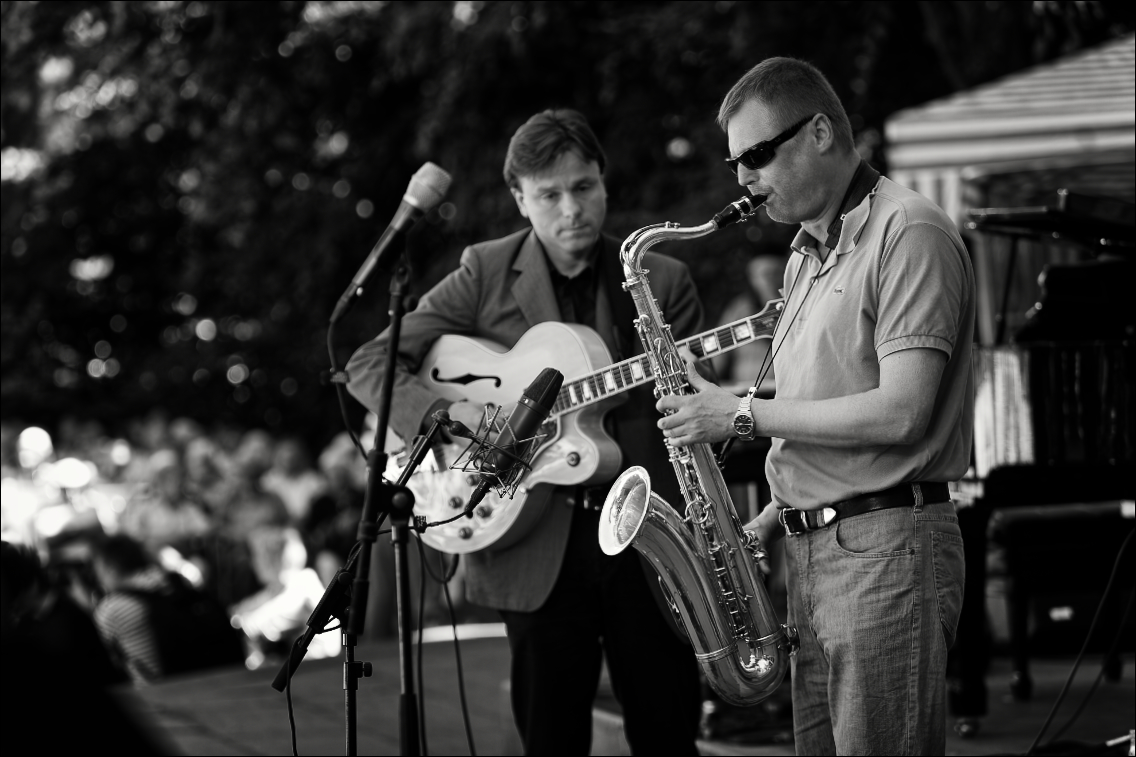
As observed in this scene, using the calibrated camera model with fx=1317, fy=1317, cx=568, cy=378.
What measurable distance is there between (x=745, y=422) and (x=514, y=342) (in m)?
1.29

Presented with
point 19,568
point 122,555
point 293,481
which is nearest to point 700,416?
point 19,568

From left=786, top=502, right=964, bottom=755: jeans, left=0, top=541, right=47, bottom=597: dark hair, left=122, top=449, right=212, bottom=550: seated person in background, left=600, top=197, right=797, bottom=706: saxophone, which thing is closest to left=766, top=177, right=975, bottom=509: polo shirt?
left=786, top=502, right=964, bottom=755: jeans

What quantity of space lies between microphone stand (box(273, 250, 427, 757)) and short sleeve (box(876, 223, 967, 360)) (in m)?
1.14

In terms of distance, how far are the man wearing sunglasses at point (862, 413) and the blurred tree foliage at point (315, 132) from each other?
5063 millimetres

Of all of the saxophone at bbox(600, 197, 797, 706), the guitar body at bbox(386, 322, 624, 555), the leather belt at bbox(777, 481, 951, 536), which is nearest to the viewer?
the leather belt at bbox(777, 481, 951, 536)

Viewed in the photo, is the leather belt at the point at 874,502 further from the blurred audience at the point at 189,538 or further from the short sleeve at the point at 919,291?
the blurred audience at the point at 189,538

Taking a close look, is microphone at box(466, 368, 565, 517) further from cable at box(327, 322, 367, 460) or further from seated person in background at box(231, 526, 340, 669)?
seated person in background at box(231, 526, 340, 669)

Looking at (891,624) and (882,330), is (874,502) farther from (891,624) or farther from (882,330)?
(882,330)

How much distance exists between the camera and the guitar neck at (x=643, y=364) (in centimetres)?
365

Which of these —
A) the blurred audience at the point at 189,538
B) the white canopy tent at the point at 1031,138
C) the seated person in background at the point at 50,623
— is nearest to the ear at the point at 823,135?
the seated person in background at the point at 50,623

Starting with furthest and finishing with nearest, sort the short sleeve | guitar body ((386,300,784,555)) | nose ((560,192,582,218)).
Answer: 1. nose ((560,192,582,218))
2. guitar body ((386,300,784,555))
3. the short sleeve

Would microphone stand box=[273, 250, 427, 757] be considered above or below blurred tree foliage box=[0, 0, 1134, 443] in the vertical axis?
below

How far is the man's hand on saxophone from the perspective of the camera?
315 cm

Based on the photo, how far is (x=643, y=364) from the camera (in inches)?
149
